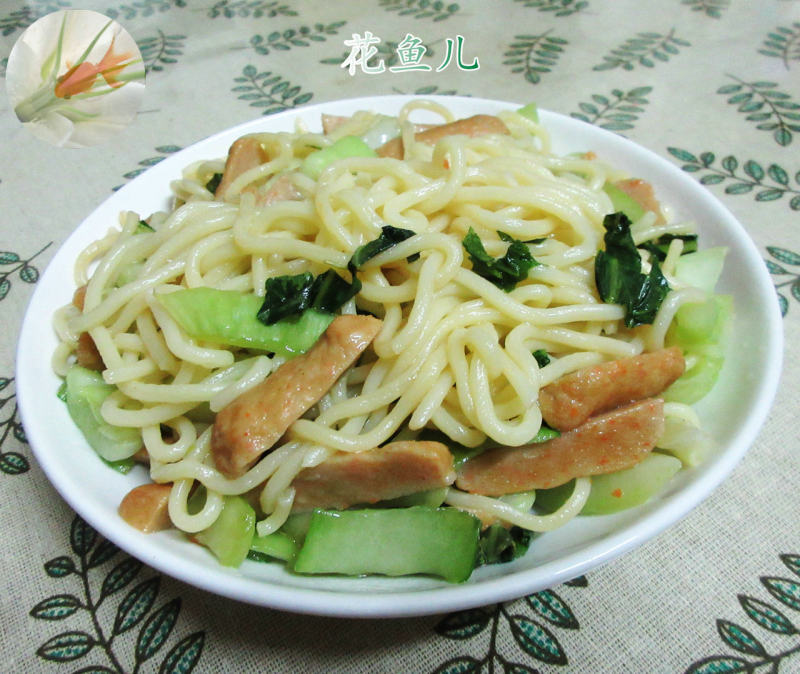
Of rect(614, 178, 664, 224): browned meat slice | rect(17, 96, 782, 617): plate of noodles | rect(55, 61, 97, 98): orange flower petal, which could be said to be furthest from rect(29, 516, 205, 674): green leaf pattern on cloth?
rect(55, 61, 97, 98): orange flower petal

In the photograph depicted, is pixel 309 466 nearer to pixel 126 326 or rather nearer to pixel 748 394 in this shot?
pixel 126 326

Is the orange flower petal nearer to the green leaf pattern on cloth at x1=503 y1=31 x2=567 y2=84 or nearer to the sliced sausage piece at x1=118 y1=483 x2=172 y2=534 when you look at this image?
the sliced sausage piece at x1=118 y1=483 x2=172 y2=534

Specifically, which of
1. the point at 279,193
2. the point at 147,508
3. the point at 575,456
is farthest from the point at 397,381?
the point at 279,193

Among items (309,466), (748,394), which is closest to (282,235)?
(309,466)

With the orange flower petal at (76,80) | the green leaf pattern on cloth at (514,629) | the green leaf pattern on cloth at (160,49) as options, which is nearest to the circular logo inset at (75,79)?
the orange flower petal at (76,80)

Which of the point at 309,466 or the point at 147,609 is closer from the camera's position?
the point at 309,466

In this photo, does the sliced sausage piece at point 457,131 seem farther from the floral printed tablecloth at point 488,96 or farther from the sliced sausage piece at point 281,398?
the floral printed tablecloth at point 488,96
